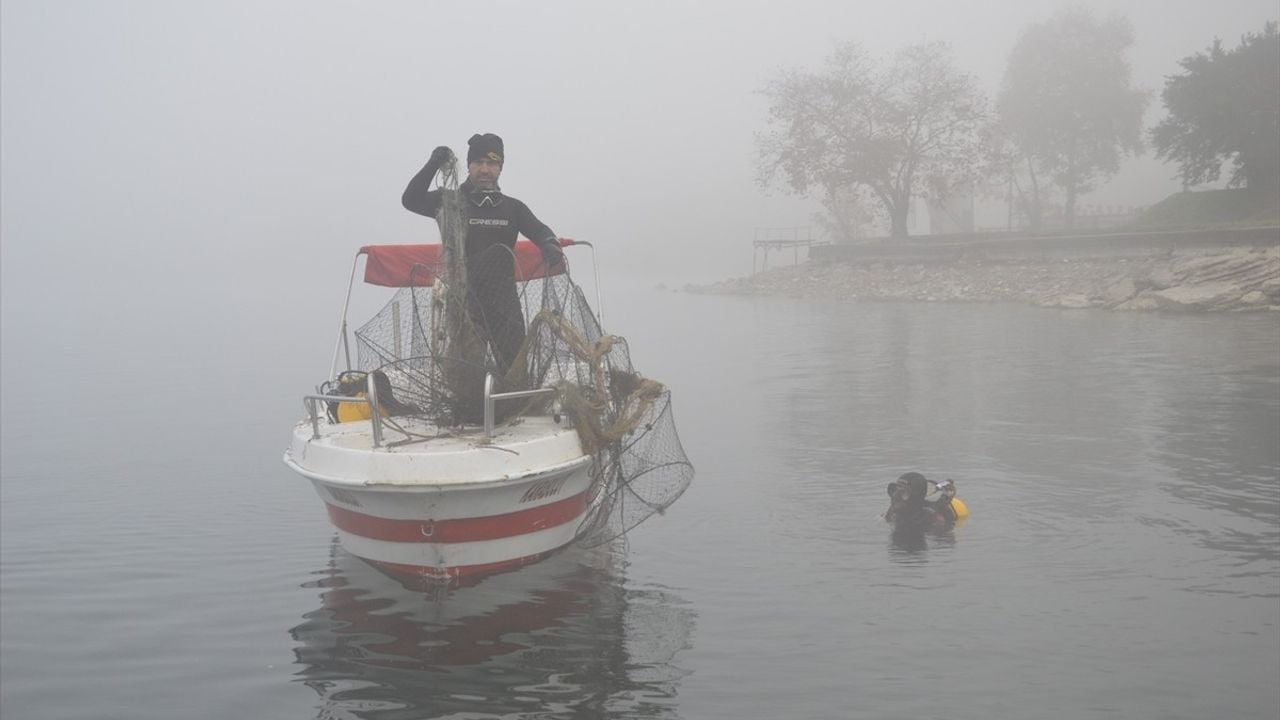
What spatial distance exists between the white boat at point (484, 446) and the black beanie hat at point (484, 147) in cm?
78

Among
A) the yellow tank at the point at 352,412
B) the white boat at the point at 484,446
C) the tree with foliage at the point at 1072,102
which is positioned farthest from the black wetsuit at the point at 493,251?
the tree with foliage at the point at 1072,102

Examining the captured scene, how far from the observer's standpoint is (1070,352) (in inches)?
934

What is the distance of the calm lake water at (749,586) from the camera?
254 inches

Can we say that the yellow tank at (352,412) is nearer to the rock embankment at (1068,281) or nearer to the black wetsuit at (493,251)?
the black wetsuit at (493,251)

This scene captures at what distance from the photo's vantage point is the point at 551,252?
8648 millimetres

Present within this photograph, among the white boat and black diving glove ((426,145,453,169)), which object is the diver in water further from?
black diving glove ((426,145,453,169))

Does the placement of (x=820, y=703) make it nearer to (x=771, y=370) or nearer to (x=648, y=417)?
(x=648, y=417)

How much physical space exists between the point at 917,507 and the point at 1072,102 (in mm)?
61569

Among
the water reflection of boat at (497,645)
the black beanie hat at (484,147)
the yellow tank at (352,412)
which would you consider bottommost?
the water reflection of boat at (497,645)

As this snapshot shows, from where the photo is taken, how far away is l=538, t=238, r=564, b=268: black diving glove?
859cm

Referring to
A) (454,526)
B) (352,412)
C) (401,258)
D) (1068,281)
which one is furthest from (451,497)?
(1068,281)

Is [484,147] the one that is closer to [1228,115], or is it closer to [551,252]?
[551,252]

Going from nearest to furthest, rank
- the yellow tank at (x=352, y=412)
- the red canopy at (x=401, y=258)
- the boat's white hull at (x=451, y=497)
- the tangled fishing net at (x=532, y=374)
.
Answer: the boat's white hull at (x=451, y=497) < the tangled fishing net at (x=532, y=374) < the yellow tank at (x=352, y=412) < the red canopy at (x=401, y=258)

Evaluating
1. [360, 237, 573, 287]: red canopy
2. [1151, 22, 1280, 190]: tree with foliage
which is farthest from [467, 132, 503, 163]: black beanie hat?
[1151, 22, 1280, 190]: tree with foliage
